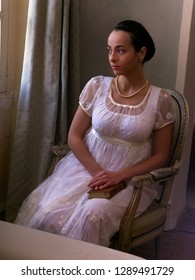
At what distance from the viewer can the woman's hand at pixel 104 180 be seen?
184cm

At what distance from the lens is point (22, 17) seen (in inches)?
97.0

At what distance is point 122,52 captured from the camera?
1.90 meters

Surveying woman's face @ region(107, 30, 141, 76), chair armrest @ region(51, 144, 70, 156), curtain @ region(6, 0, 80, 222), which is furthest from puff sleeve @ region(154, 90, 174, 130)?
curtain @ region(6, 0, 80, 222)

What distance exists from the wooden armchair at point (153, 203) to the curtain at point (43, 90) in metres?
0.35

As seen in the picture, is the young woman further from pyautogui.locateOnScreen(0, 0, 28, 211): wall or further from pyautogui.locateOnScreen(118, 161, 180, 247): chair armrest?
pyautogui.locateOnScreen(0, 0, 28, 211): wall

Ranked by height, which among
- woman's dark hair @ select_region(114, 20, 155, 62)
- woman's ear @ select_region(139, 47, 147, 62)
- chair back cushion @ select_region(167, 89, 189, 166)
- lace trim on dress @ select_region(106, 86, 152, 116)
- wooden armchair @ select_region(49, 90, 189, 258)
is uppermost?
woman's dark hair @ select_region(114, 20, 155, 62)

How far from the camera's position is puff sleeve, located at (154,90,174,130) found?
194 cm

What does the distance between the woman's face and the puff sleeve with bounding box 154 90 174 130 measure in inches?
8.3

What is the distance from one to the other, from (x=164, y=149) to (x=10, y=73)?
1062 millimetres

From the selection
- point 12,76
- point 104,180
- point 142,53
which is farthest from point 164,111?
point 12,76

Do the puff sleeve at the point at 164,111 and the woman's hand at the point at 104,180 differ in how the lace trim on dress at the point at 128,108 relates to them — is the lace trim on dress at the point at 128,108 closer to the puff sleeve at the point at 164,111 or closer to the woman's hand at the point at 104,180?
the puff sleeve at the point at 164,111

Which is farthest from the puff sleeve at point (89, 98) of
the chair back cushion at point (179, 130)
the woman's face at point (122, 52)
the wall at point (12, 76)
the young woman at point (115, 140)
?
the wall at point (12, 76)

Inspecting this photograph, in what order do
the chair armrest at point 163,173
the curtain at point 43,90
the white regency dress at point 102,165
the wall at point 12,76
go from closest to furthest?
1. the white regency dress at point 102,165
2. the chair armrest at point 163,173
3. the curtain at point 43,90
4. the wall at point 12,76
